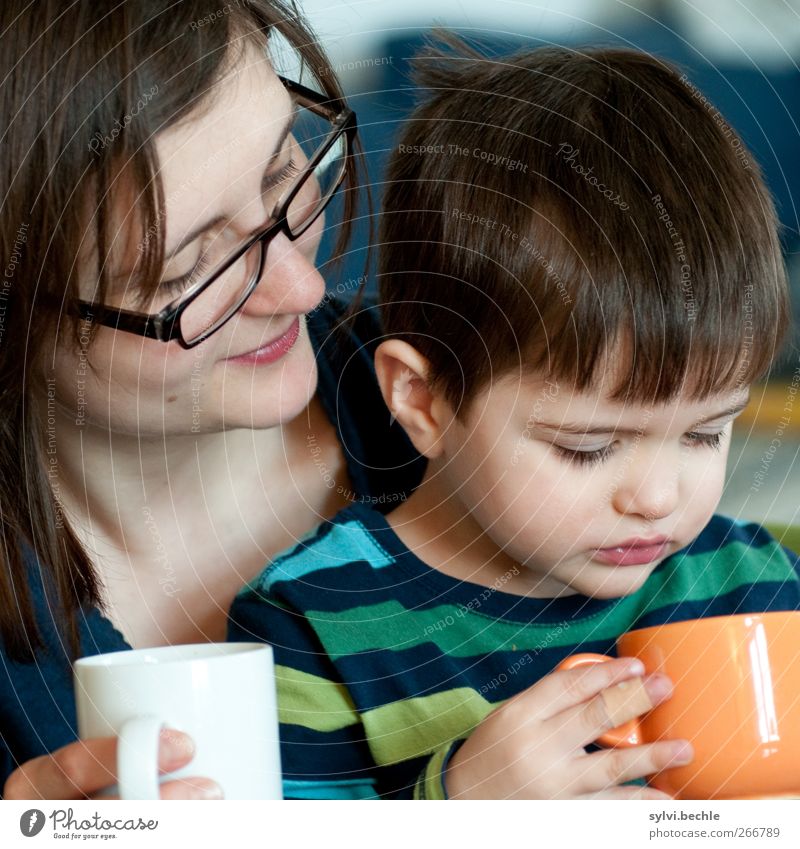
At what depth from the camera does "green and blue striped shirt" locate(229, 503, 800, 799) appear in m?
0.53

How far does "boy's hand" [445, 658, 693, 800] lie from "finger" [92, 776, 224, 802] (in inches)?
4.2

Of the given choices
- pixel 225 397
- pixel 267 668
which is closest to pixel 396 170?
pixel 225 397

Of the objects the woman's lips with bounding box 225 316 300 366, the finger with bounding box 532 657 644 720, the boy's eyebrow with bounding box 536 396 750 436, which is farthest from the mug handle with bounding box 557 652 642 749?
the woman's lips with bounding box 225 316 300 366

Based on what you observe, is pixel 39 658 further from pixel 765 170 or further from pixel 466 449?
pixel 765 170

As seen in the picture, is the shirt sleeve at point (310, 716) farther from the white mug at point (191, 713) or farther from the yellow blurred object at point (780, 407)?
the yellow blurred object at point (780, 407)

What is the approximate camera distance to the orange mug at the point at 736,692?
0.40 metres

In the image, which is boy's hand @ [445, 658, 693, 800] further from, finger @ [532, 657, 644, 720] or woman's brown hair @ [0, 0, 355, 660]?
woman's brown hair @ [0, 0, 355, 660]

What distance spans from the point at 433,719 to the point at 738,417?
213 millimetres

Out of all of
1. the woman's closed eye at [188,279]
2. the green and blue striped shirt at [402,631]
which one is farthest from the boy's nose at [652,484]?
the woman's closed eye at [188,279]

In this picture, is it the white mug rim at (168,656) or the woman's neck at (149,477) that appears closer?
the white mug rim at (168,656)

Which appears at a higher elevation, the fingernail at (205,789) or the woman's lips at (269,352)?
the woman's lips at (269,352)

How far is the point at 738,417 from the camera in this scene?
0.55 metres
